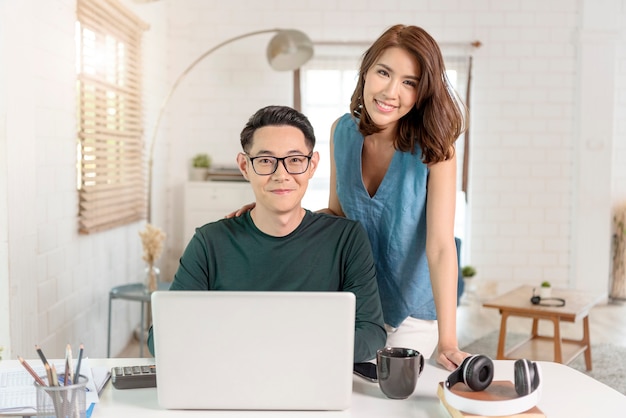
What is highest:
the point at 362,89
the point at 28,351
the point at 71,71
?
the point at 71,71

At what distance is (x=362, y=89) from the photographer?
2.15m

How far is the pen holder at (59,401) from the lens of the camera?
126cm

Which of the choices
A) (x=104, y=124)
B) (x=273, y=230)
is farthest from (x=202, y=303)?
(x=104, y=124)

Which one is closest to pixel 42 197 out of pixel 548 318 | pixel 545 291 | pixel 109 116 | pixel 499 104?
pixel 109 116

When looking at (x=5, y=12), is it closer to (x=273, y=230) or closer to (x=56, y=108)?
(x=56, y=108)

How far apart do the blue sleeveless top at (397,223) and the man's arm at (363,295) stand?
7.5 inches

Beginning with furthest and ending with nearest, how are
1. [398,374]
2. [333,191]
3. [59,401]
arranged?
[333,191]
[398,374]
[59,401]

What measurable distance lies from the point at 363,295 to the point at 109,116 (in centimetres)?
291

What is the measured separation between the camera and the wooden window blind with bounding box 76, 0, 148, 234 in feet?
12.6

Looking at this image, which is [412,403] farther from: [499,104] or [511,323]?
[499,104]

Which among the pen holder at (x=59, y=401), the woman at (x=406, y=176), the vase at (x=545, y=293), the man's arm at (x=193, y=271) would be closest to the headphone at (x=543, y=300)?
the vase at (x=545, y=293)

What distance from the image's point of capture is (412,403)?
1.45 metres

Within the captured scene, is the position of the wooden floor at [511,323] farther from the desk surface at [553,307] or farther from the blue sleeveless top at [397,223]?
the blue sleeveless top at [397,223]

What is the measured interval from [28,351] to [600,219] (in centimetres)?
480
